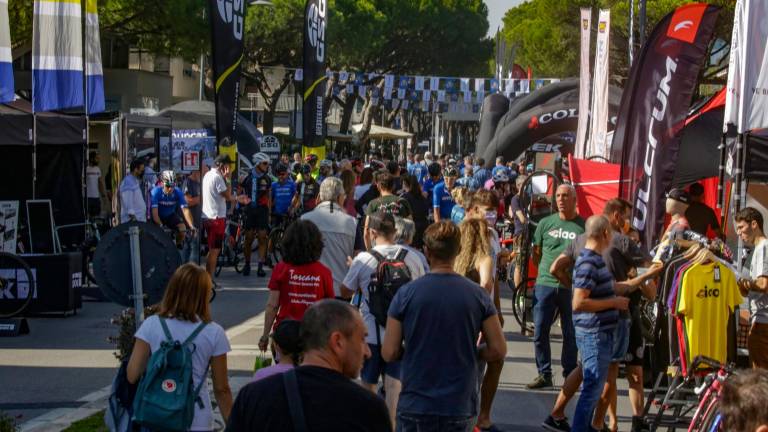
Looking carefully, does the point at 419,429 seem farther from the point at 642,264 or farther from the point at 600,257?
the point at 642,264

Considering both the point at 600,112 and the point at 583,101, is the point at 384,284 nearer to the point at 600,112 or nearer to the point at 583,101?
the point at 600,112

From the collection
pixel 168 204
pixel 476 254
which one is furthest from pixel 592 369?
pixel 168 204

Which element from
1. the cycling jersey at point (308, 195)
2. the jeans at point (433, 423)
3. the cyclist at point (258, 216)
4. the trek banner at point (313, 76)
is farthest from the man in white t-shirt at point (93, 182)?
the jeans at point (433, 423)

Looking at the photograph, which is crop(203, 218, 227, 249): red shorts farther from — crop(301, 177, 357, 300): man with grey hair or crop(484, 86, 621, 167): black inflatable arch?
crop(484, 86, 621, 167): black inflatable arch

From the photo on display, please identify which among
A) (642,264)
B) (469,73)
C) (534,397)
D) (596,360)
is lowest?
(534,397)

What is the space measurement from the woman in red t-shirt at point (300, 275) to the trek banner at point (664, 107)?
16.3ft

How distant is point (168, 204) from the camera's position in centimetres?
1786

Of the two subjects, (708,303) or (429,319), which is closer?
(429,319)

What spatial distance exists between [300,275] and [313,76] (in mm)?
17745

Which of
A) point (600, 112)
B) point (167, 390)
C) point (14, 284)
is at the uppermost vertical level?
point (600, 112)

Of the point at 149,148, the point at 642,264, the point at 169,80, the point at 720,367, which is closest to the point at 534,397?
the point at 642,264

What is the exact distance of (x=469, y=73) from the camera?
75.5 meters

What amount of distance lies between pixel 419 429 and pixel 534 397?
4.51m

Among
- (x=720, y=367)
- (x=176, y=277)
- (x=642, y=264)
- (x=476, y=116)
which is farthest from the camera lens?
(x=476, y=116)
